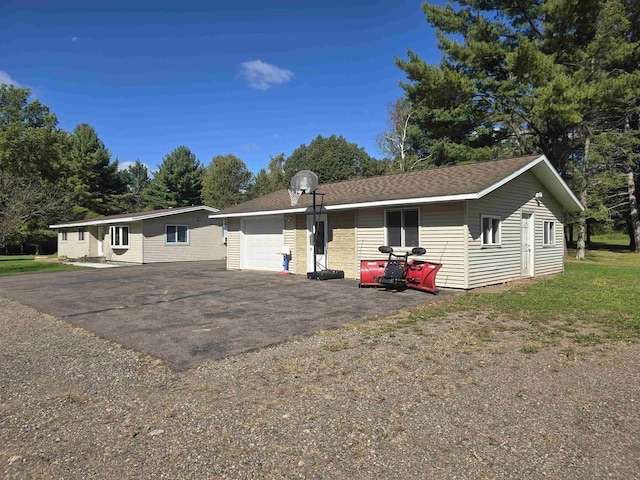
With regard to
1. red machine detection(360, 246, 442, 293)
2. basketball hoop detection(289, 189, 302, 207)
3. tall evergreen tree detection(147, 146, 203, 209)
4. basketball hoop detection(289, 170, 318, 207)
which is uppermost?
tall evergreen tree detection(147, 146, 203, 209)

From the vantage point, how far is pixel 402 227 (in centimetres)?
1171

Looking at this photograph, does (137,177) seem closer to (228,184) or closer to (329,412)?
(228,184)

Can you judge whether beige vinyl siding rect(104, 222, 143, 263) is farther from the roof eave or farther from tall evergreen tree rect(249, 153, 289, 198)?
tall evergreen tree rect(249, 153, 289, 198)

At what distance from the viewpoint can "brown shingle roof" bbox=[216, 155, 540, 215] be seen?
10.7m

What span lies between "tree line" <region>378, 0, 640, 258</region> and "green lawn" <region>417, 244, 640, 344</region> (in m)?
10.1

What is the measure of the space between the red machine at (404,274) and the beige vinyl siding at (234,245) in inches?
320

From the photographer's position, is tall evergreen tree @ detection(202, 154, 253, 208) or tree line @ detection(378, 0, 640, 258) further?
tall evergreen tree @ detection(202, 154, 253, 208)

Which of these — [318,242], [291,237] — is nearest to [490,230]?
[318,242]

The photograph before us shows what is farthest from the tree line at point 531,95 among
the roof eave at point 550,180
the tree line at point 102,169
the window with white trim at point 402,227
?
the window with white trim at point 402,227

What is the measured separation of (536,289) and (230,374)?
896 cm

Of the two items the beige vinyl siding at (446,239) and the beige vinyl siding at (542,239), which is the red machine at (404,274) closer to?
the beige vinyl siding at (446,239)

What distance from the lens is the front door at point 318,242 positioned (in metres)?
13.9

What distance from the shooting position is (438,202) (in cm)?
1060

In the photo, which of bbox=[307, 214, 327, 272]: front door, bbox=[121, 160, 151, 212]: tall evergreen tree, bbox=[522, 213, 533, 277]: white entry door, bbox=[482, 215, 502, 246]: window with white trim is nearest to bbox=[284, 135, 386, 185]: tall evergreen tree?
bbox=[121, 160, 151, 212]: tall evergreen tree
